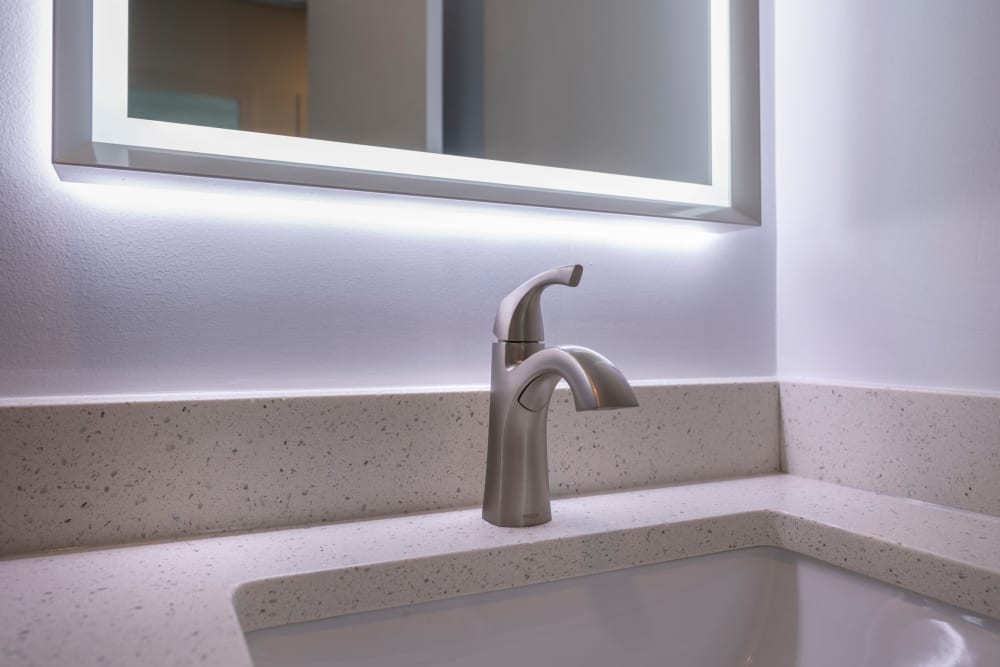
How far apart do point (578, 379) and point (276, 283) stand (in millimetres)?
299

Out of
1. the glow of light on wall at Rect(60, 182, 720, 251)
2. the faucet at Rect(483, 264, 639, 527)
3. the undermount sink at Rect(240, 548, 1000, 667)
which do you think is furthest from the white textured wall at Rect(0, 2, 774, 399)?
the undermount sink at Rect(240, 548, 1000, 667)

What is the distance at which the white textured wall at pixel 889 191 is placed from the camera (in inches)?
25.7

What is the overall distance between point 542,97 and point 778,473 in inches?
20.3

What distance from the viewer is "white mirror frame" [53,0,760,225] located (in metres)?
0.55

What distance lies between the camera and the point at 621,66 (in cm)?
81

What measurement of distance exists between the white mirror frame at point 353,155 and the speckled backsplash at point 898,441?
0.77ft

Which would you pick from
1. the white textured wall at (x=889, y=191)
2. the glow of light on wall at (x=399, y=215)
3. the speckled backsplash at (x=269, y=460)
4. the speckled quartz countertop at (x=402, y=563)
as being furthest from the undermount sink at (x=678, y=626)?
the glow of light on wall at (x=399, y=215)

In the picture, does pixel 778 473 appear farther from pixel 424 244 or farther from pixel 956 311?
pixel 424 244

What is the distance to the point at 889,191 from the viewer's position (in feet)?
2.41

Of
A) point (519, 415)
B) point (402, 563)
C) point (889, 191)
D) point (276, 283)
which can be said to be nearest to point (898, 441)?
point (889, 191)

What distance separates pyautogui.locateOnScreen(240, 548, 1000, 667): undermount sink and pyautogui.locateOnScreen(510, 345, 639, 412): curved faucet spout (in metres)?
0.16

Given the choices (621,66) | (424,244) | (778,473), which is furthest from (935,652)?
(621,66)

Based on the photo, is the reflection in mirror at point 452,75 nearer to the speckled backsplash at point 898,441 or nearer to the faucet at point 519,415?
the faucet at point 519,415

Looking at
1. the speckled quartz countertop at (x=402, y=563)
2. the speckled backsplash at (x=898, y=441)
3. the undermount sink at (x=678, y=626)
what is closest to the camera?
the speckled quartz countertop at (x=402, y=563)
